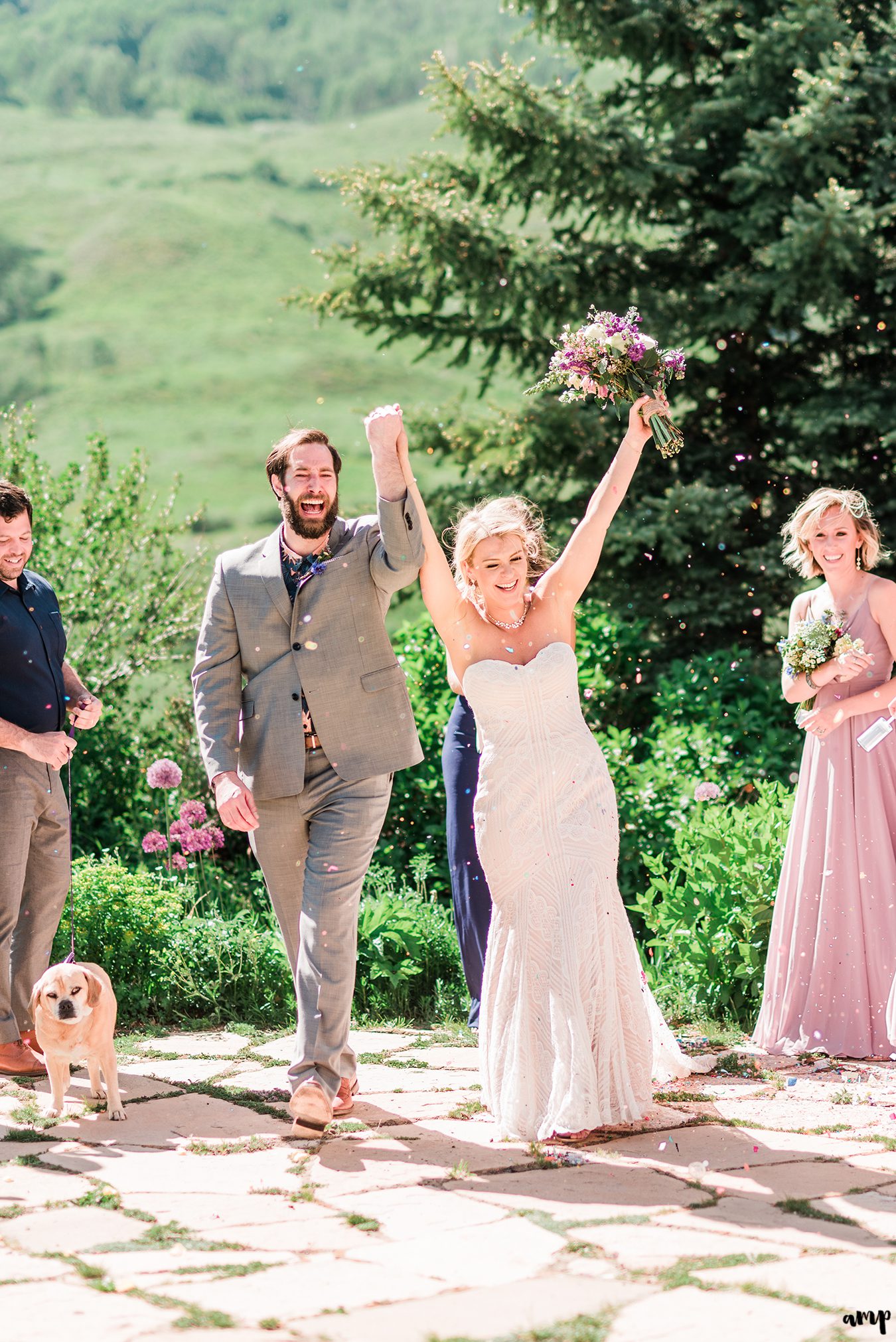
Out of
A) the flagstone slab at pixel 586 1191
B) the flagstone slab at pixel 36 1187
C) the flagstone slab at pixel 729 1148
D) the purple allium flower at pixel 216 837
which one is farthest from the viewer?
the purple allium flower at pixel 216 837

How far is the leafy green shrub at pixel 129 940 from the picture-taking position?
5.89m

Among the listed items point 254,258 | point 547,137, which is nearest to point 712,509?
point 547,137

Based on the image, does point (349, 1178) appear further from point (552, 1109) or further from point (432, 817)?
point (432, 817)

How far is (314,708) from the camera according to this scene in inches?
166

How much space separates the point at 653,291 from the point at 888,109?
73.2 inches

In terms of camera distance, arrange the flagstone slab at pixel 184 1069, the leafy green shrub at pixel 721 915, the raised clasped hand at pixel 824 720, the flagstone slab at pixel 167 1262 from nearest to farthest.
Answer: the flagstone slab at pixel 167 1262 < the flagstone slab at pixel 184 1069 < the raised clasped hand at pixel 824 720 < the leafy green shrub at pixel 721 915

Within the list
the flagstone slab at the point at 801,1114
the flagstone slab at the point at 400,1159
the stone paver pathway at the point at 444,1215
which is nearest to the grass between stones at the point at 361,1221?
the stone paver pathway at the point at 444,1215

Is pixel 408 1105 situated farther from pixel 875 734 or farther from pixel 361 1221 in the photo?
pixel 875 734

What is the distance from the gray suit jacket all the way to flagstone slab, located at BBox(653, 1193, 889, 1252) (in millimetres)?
1604

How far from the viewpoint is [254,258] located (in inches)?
2948

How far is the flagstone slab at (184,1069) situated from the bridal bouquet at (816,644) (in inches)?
101

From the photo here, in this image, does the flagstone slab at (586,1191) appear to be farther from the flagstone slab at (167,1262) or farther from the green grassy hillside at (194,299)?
the green grassy hillside at (194,299)

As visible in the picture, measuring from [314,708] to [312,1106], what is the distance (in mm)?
1200

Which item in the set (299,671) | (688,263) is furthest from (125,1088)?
(688,263)
